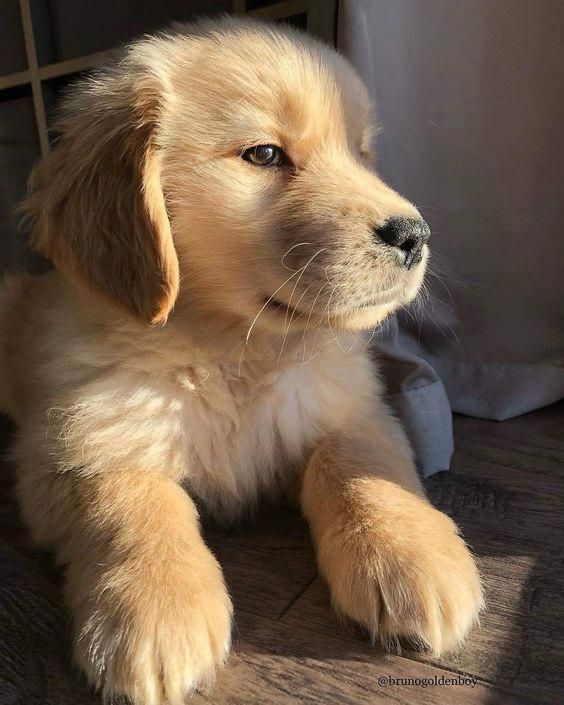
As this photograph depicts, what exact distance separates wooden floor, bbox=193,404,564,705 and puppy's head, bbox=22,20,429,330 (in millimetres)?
544

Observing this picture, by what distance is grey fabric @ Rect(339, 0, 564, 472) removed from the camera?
2.09 m

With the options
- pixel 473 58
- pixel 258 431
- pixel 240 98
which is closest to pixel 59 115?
pixel 240 98

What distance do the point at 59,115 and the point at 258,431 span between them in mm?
945

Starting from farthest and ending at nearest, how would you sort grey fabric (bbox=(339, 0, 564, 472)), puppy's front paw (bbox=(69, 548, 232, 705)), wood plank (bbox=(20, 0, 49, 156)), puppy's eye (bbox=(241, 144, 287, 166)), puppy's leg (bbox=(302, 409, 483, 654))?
1. wood plank (bbox=(20, 0, 49, 156))
2. grey fabric (bbox=(339, 0, 564, 472))
3. puppy's eye (bbox=(241, 144, 287, 166))
4. puppy's leg (bbox=(302, 409, 483, 654))
5. puppy's front paw (bbox=(69, 548, 232, 705))

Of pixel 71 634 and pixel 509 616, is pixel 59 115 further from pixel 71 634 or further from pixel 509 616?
pixel 509 616

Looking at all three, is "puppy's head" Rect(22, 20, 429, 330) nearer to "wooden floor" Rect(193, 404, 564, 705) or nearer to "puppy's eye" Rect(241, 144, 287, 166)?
"puppy's eye" Rect(241, 144, 287, 166)

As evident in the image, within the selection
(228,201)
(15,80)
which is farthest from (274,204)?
(15,80)

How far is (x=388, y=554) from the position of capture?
128 cm

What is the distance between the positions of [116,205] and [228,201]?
24 centimetres

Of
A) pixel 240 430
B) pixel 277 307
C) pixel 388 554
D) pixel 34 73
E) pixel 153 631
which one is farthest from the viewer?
pixel 34 73

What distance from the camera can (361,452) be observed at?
5.37 ft

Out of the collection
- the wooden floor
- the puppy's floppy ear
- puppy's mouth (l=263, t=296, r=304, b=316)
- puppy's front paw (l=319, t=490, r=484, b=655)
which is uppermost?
the puppy's floppy ear

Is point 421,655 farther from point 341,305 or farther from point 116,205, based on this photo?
point 116,205

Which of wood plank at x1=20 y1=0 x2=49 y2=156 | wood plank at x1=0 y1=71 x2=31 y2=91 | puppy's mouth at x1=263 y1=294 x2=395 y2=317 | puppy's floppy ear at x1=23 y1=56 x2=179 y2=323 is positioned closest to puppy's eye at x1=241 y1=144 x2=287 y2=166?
puppy's floppy ear at x1=23 y1=56 x2=179 y2=323
